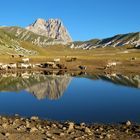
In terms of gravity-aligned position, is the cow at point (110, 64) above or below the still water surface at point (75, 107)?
above

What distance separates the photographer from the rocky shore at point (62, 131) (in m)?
29.7

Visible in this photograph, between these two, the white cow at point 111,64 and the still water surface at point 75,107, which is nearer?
the still water surface at point 75,107

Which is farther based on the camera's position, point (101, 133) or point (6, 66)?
point (6, 66)

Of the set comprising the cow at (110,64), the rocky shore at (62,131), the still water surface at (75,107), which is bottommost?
the still water surface at (75,107)

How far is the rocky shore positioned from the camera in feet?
97.6

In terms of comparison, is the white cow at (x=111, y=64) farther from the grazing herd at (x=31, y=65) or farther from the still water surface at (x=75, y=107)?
the still water surface at (x=75, y=107)

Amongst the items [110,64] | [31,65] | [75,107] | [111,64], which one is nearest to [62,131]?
[75,107]

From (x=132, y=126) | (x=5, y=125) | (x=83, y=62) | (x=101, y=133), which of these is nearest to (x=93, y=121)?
(x=132, y=126)

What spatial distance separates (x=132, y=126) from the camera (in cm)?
3572

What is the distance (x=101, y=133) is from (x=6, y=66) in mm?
96955

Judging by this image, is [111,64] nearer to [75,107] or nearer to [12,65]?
[12,65]

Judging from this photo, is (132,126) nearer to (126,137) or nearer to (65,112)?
(126,137)

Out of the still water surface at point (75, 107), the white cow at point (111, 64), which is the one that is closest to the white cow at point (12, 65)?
the white cow at point (111, 64)

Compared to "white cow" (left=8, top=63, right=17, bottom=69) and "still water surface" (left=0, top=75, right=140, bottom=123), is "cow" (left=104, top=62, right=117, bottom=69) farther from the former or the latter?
"still water surface" (left=0, top=75, right=140, bottom=123)
